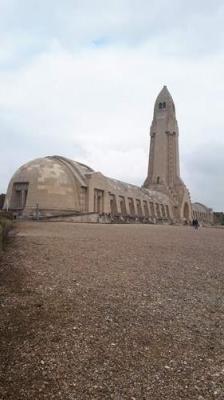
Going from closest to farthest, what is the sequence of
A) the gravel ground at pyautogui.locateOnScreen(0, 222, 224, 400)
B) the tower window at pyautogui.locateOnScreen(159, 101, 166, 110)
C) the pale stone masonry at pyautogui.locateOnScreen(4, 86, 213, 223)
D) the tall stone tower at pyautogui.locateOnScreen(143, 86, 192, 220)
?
the gravel ground at pyautogui.locateOnScreen(0, 222, 224, 400)
the pale stone masonry at pyautogui.locateOnScreen(4, 86, 213, 223)
the tall stone tower at pyautogui.locateOnScreen(143, 86, 192, 220)
the tower window at pyautogui.locateOnScreen(159, 101, 166, 110)

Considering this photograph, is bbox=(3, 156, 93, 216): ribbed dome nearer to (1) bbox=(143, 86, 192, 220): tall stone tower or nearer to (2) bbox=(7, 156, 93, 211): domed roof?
(2) bbox=(7, 156, 93, 211): domed roof

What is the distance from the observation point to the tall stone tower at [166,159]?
250 feet

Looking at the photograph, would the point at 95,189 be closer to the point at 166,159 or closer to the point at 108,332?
the point at 166,159

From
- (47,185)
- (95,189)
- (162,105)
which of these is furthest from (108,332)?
(162,105)

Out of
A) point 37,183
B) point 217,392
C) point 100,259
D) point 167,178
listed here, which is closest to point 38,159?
point 37,183

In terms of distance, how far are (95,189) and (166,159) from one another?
2799 cm

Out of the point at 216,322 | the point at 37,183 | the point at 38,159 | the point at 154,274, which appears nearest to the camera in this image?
the point at 216,322

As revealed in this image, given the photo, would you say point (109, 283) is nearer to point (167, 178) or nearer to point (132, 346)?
point (132, 346)

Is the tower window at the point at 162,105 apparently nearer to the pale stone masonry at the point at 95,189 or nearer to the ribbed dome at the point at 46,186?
the pale stone masonry at the point at 95,189

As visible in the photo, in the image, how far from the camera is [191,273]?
10.7 m

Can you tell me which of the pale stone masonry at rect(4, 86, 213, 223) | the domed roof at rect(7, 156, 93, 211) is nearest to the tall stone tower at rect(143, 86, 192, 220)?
the pale stone masonry at rect(4, 86, 213, 223)

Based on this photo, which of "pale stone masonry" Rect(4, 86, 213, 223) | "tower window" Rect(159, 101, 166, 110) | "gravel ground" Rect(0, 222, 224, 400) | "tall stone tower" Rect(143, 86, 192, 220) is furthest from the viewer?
"tower window" Rect(159, 101, 166, 110)

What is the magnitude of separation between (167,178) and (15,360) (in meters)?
72.8

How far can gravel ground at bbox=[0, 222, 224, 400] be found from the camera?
488 centimetres
